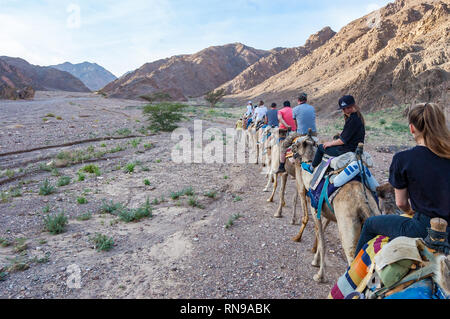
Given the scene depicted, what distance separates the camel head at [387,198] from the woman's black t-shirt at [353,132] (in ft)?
3.51

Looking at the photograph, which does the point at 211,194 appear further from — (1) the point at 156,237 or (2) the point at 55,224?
(2) the point at 55,224

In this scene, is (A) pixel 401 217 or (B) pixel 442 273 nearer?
(B) pixel 442 273

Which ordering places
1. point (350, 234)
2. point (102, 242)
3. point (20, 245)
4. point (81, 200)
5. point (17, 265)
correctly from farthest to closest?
point (81, 200)
point (102, 242)
point (20, 245)
point (17, 265)
point (350, 234)

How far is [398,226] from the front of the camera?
2502 mm

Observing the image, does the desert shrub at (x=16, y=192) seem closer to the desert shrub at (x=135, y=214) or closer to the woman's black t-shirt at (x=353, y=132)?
the desert shrub at (x=135, y=214)

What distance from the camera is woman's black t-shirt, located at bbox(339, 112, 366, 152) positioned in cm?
436

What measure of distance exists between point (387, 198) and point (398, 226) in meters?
1.12

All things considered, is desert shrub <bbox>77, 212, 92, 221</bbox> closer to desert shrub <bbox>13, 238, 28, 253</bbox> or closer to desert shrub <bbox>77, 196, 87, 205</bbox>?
desert shrub <bbox>77, 196, 87, 205</bbox>

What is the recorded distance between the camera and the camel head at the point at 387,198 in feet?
11.4

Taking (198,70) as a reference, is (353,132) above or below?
below

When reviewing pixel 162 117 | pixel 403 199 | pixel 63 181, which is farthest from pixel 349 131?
pixel 162 117

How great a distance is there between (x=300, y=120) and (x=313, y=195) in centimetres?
307
